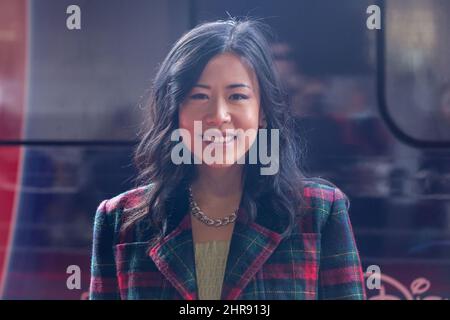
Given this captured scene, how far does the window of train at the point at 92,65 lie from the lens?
2371 millimetres

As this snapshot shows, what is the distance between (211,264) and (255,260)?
0.15 m

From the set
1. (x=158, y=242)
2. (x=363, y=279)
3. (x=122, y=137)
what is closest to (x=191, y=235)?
(x=158, y=242)

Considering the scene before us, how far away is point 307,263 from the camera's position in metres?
2.08

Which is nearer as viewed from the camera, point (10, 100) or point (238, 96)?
point (238, 96)

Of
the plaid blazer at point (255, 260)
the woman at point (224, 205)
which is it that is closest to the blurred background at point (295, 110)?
the woman at point (224, 205)

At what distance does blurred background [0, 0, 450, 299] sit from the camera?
233 cm

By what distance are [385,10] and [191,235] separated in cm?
110

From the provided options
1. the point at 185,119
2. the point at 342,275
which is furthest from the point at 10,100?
the point at 342,275

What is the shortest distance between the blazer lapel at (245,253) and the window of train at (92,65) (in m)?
0.59

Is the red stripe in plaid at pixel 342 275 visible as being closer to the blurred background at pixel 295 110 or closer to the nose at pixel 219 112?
the blurred background at pixel 295 110

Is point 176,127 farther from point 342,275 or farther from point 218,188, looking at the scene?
point 342,275

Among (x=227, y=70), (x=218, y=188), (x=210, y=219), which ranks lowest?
(x=210, y=219)

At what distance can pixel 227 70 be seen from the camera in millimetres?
2113

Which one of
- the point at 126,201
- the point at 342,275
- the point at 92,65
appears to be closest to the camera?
the point at 342,275
